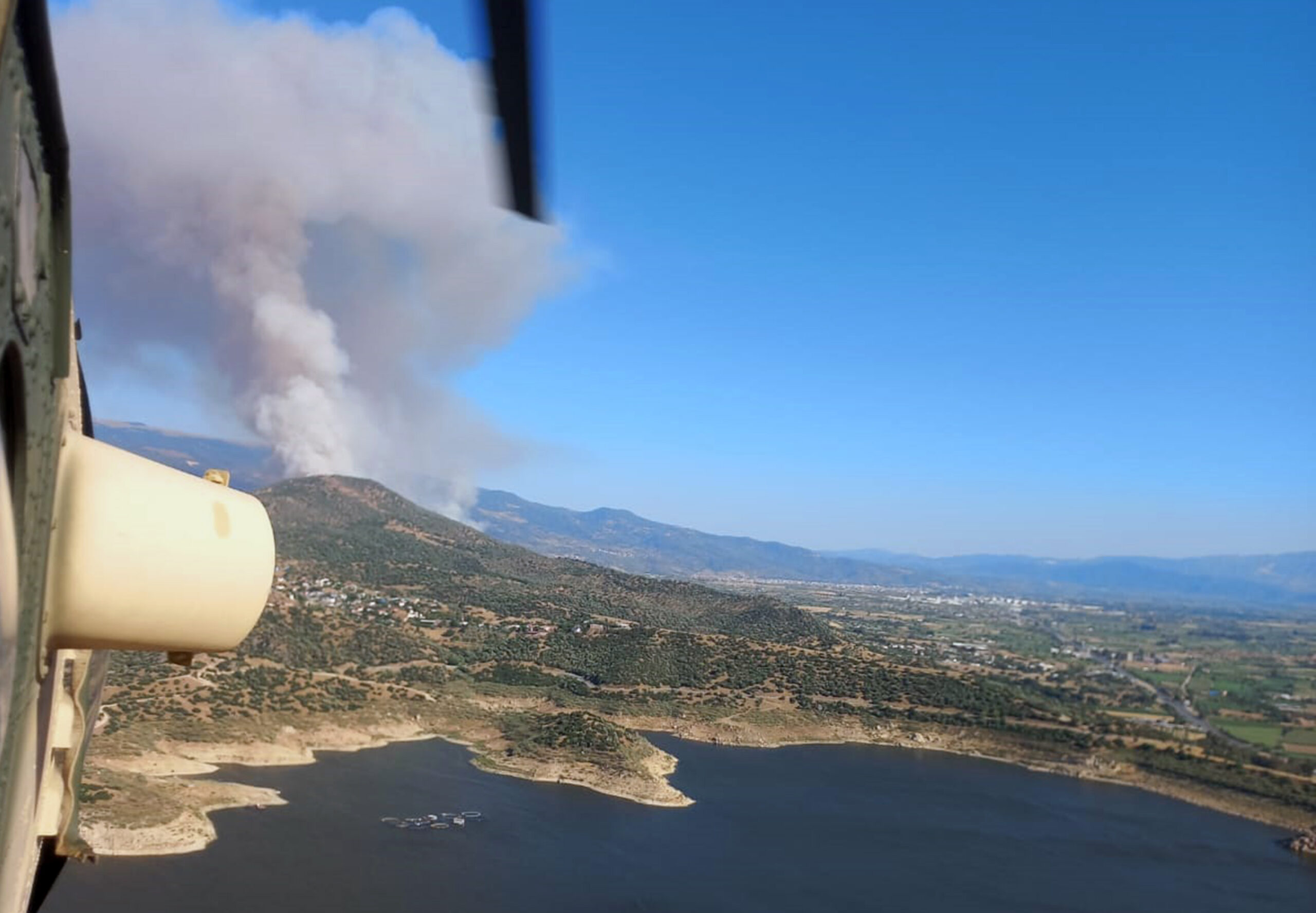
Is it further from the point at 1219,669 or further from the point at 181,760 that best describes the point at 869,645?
the point at 181,760

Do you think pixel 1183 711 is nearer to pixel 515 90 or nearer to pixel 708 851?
pixel 708 851

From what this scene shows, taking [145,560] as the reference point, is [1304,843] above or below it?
below

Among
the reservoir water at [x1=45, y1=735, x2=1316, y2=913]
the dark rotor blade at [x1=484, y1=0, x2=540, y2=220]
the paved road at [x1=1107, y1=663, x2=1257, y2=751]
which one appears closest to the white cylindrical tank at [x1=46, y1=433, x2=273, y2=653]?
the dark rotor blade at [x1=484, y1=0, x2=540, y2=220]

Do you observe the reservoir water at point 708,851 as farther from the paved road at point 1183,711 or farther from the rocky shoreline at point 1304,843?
the paved road at point 1183,711

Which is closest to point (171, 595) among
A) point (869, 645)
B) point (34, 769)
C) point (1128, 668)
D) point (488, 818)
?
point (34, 769)

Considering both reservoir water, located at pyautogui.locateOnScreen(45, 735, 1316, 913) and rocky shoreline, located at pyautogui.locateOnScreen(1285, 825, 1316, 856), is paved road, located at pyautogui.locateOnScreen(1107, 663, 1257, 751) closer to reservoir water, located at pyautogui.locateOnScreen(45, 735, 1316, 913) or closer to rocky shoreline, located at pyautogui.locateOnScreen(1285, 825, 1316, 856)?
rocky shoreline, located at pyautogui.locateOnScreen(1285, 825, 1316, 856)

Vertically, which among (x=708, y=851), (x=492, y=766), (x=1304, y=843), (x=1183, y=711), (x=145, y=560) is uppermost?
(x=145, y=560)

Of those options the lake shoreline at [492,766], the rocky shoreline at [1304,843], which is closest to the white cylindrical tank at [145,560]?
the lake shoreline at [492,766]

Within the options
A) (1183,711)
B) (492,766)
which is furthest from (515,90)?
(1183,711)
